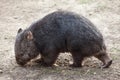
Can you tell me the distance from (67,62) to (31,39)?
874 millimetres

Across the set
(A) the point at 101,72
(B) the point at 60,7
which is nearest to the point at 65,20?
(A) the point at 101,72

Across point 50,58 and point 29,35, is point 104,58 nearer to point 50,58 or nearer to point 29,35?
point 50,58

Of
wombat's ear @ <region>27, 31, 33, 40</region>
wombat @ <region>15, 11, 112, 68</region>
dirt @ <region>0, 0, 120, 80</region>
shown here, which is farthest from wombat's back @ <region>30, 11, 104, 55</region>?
dirt @ <region>0, 0, 120, 80</region>

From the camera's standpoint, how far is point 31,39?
686cm

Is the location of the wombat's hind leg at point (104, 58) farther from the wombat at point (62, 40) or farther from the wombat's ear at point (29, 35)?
the wombat's ear at point (29, 35)

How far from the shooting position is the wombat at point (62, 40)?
6675mm

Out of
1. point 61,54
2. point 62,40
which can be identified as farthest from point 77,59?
point 61,54

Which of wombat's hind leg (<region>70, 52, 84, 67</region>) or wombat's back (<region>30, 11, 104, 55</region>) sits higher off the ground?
wombat's back (<region>30, 11, 104, 55</region>)

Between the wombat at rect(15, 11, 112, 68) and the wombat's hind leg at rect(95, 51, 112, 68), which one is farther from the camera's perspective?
the wombat's hind leg at rect(95, 51, 112, 68)

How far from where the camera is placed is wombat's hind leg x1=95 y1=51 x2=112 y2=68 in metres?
6.82

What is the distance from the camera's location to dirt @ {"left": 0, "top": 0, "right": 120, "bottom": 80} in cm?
661

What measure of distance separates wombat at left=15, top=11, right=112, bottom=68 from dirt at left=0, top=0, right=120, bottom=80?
0.21 meters

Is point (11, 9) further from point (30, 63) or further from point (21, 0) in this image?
point (30, 63)

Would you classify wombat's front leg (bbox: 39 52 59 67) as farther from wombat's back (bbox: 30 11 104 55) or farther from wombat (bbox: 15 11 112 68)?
wombat's back (bbox: 30 11 104 55)
